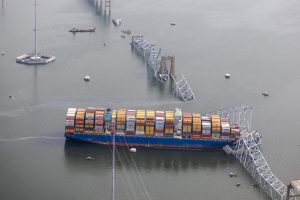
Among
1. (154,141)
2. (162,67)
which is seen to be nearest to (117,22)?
(162,67)

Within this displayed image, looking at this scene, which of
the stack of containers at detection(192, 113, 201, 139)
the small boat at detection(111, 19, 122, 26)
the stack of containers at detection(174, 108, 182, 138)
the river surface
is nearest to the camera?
the river surface

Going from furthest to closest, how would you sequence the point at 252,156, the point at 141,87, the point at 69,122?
the point at 141,87
the point at 69,122
the point at 252,156

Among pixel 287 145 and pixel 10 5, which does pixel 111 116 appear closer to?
pixel 287 145

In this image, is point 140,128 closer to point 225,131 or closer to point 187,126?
point 187,126

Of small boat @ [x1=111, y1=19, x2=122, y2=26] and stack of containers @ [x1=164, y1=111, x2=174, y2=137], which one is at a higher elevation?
small boat @ [x1=111, y1=19, x2=122, y2=26]

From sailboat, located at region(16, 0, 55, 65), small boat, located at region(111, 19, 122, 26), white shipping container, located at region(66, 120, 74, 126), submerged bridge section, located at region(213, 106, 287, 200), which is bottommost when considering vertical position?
submerged bridge section, located at region(213, 106, 287, 200)

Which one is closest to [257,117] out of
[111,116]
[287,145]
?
[287,145]

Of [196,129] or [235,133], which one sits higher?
[196,129]

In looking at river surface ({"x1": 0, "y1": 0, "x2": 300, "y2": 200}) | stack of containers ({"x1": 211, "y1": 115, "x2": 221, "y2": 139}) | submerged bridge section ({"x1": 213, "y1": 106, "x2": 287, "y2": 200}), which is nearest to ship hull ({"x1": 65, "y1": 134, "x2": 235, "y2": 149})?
stack of containers ({"x1": 211, "y1": 115, "x2": 221, "y2": 139})

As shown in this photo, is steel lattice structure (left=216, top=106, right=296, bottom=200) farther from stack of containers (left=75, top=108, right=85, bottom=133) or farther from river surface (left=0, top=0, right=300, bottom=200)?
stack of containers (left=75, top=108, right=85, bottom=133)
